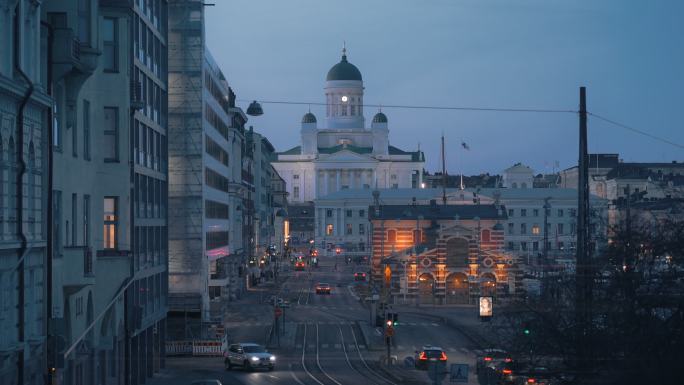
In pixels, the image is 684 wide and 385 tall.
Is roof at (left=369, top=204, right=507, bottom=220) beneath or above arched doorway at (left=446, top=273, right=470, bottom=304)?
above

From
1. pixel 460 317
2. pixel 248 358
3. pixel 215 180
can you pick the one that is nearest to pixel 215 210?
pixel 215 180

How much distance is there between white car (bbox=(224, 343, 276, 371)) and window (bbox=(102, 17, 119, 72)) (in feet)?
50.4

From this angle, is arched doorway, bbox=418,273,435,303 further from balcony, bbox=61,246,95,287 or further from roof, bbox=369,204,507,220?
balcony, bbox=61,246,95,287

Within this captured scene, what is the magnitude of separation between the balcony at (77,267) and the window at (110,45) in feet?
22.8

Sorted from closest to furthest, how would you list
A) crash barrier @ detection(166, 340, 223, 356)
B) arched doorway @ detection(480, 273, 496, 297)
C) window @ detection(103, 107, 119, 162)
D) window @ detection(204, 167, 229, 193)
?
1. window @ detection(103, 107, 119, 162)
2. crash barrier @ detection(166, 340, 223, 356)
3. window @ detection(204, 167, 229, 193)
4. arched doorway @ detection(480, 273, 496, 297)

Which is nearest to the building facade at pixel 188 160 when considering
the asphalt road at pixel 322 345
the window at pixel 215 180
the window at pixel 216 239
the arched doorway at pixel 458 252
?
the window at pixel 215 180

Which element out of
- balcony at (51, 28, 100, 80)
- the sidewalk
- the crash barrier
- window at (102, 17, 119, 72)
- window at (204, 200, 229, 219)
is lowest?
the sidewalk

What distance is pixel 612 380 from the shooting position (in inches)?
893

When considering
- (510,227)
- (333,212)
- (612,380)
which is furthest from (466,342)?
(333,212)

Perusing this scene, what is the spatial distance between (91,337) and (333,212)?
454ft

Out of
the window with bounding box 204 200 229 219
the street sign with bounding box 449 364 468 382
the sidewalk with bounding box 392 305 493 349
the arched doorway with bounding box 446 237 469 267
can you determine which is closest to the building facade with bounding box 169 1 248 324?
the window with bounding box 204 200 229 219

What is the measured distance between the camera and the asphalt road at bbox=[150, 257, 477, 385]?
1680 inches

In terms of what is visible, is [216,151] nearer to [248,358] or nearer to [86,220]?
[248,358]

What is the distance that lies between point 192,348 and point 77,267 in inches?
1012
